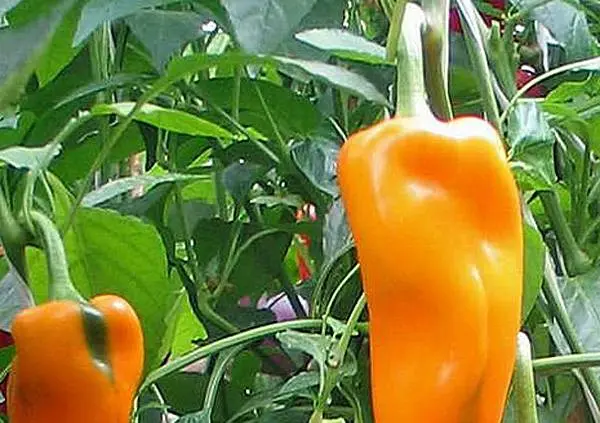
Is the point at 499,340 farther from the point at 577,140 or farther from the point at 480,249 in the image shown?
the point at 577,140

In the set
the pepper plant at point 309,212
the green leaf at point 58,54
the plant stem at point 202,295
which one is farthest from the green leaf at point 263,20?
the plant stem at point 202,295

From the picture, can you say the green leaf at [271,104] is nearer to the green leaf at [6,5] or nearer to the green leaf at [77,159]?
the green leaf at [77,159]

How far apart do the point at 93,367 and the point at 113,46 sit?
0.95ft

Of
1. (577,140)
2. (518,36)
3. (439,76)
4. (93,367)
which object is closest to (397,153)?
(439,76)

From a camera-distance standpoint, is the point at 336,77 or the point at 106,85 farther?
the point at 106,85

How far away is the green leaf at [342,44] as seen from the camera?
24.5 inches

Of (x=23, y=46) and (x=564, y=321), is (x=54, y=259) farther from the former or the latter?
(x=564, y=321)

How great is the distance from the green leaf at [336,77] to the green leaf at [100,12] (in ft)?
0.21

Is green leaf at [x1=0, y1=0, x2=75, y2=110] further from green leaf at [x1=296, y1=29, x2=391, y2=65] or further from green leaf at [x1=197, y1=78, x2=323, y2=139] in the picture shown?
green leaf at [x1=197, y1=78, x2=323, y2=139]

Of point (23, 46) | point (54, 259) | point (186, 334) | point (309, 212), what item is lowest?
point (186, 334)

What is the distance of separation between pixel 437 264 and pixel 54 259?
23cm

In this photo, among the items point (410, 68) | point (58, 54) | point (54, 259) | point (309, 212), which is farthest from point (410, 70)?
point (309, 212)

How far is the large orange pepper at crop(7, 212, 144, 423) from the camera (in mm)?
681

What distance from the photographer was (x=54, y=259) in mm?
685
